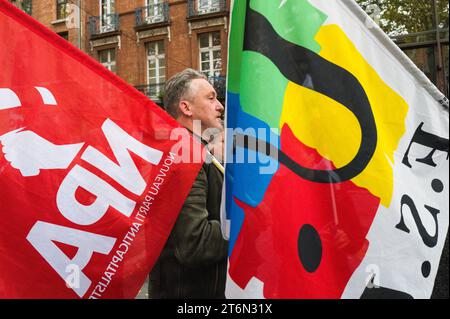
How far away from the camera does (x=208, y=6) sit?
3.51 meters

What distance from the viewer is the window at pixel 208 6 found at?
A: 3326 millimetres

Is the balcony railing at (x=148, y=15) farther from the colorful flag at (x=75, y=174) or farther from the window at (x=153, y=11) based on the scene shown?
the colorful flag at (x=75, y=174)

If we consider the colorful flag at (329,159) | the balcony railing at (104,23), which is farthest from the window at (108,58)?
the colorful flag at (329,159)

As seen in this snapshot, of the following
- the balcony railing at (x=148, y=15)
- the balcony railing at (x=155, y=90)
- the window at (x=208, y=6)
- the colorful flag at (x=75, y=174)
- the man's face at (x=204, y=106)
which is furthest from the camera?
the window at (x=208, y=6)

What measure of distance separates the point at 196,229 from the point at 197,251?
0.06m

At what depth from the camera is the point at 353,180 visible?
1227 millimetres

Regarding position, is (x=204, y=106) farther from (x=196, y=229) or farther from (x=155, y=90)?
(x=155, y=90)

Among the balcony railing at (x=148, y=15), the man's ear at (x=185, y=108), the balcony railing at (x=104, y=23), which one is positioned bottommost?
the man's ear at (x=185, y=108)

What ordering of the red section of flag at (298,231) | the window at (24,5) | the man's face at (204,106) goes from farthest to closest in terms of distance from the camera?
1. the window at (24,5)
2. the man's face at (204,106)
3. the red section of flag at (298,231)

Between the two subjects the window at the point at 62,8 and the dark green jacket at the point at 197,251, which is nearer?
the dark green jacket at the point at 197,251

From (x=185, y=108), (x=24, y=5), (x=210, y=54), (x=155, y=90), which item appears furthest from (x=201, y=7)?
(x=185, y=108)

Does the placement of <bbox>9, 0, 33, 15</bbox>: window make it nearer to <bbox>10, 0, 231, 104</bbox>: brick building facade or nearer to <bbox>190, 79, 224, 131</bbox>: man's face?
<bbox>10, 0, 231, 104</bbox>: brick building facade

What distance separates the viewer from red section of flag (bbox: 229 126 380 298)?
1.17 metres

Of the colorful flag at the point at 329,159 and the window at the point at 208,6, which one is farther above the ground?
the window at the point at 208,6
